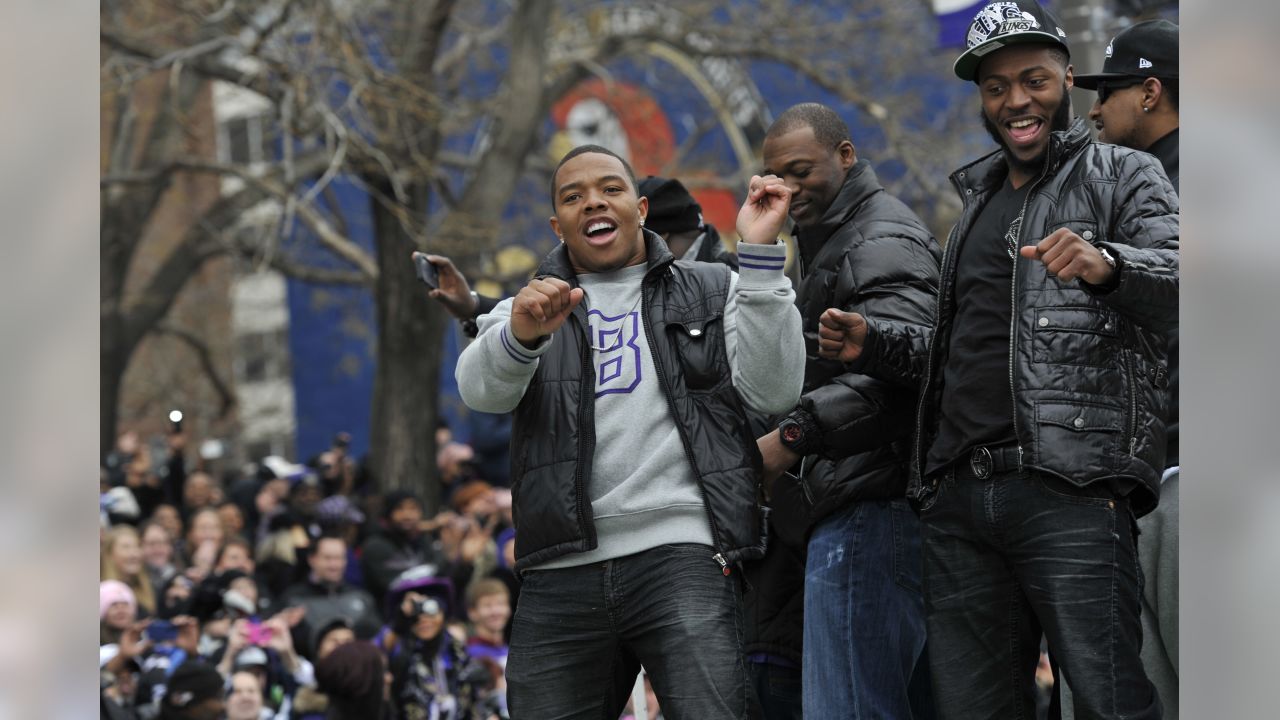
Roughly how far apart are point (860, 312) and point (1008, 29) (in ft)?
2.97

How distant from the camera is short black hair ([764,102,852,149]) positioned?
5.17m

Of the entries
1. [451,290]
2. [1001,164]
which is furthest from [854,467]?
[451,290]

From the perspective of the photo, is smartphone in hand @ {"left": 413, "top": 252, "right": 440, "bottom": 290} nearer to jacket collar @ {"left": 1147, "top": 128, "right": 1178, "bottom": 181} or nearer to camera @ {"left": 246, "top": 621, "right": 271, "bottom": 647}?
jacket collar @ {"left": 1147, "top": 128, "right": 1178, "bottom": 181}

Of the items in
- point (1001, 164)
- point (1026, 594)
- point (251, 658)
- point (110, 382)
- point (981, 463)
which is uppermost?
point (1001, 164)

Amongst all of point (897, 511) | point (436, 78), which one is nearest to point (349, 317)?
point (436, 78)

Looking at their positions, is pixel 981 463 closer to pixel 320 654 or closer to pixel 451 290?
pixel 451 290

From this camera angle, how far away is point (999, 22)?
4.39 metres

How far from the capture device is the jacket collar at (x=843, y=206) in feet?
16.7

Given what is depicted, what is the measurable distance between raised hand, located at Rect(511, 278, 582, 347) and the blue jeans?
3.83ft

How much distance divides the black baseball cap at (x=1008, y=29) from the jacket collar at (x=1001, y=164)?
239mm

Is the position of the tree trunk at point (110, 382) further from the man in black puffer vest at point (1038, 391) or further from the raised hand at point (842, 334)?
the man in black puffer vest at point (1038, 391)

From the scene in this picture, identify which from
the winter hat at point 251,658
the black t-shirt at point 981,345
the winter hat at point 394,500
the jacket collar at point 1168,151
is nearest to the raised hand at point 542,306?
the black t-shirt at point 981,345

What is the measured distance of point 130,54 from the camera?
14.8 meters
